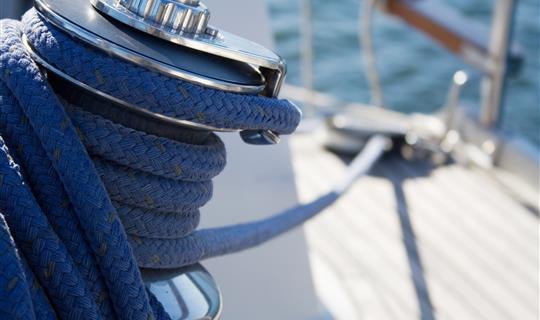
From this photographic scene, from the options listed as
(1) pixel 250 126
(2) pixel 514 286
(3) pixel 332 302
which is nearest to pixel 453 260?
(2) pixel 514 286

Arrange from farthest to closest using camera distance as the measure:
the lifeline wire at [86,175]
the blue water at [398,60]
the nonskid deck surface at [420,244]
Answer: the blue water at [398,60]
the nonskid deck surface at [420,244]
the lifeline wire at [86,175]

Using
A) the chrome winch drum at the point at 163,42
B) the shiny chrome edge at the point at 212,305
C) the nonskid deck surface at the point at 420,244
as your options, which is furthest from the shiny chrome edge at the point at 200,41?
the nonskid deck surface at the point at 420,244

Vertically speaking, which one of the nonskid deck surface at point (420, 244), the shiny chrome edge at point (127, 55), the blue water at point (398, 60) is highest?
the blue water at point (398, 60)

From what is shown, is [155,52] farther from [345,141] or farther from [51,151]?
[345,141]

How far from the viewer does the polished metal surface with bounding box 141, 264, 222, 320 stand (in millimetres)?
583

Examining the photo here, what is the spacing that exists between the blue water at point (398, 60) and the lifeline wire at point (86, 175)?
174 inches

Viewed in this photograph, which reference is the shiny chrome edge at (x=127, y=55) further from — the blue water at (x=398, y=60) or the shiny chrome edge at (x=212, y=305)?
the blue water at (x=398, y=60)

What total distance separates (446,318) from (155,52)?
42.5 inches

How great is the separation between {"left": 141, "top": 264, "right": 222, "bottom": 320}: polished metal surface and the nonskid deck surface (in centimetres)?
74

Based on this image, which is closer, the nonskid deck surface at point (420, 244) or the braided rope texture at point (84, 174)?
the braided rope texture at point (84, 174)

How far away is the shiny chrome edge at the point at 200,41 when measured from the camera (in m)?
0.54

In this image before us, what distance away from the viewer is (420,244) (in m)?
1.76

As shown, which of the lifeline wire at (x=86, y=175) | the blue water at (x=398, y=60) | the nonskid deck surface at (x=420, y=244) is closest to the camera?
the lifeline wire at (x=86, y=175)

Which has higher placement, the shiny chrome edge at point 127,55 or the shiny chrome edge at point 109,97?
the shiny chrome edge at point 127,55
